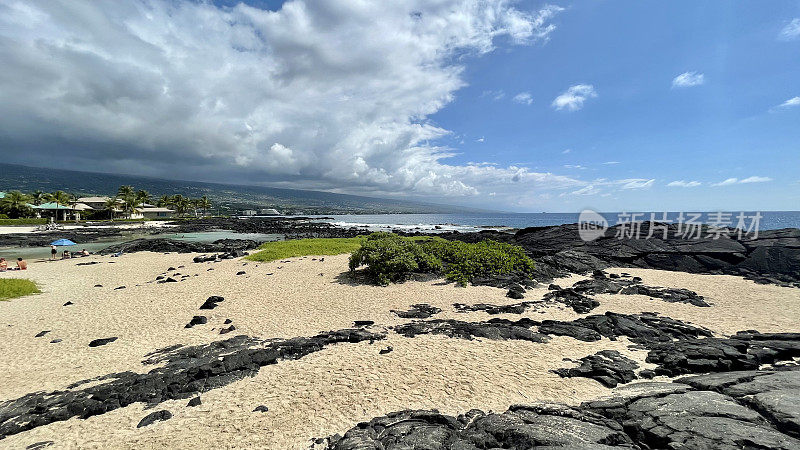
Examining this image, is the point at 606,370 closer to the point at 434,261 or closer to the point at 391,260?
the point at 391,260

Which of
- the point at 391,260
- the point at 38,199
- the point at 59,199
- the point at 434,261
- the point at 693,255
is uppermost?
the point at 693,255

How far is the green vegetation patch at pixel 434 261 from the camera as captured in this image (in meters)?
19.0

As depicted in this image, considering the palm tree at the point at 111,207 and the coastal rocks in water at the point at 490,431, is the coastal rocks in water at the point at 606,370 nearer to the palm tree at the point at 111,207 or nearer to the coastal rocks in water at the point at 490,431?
the coastal rocks in water at the point at 490,431

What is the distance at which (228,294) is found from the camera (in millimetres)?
16375

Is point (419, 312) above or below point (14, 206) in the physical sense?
above

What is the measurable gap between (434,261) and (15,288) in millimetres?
23177

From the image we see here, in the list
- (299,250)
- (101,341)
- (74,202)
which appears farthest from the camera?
(74,202)

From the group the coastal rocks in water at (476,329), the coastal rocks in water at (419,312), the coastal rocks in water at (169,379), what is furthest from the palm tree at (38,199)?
the coastal rocks in water at (476,329)

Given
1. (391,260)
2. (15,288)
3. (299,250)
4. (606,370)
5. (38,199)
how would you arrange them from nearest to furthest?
(606,370), (15,288), (391,260), (299,250), (38,199)

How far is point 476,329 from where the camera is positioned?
11.3m

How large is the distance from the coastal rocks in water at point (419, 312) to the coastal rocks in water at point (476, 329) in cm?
76

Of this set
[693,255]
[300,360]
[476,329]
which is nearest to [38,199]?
[300,360]

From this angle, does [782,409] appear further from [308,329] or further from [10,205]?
[10,205]

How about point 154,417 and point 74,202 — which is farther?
point 74,202
